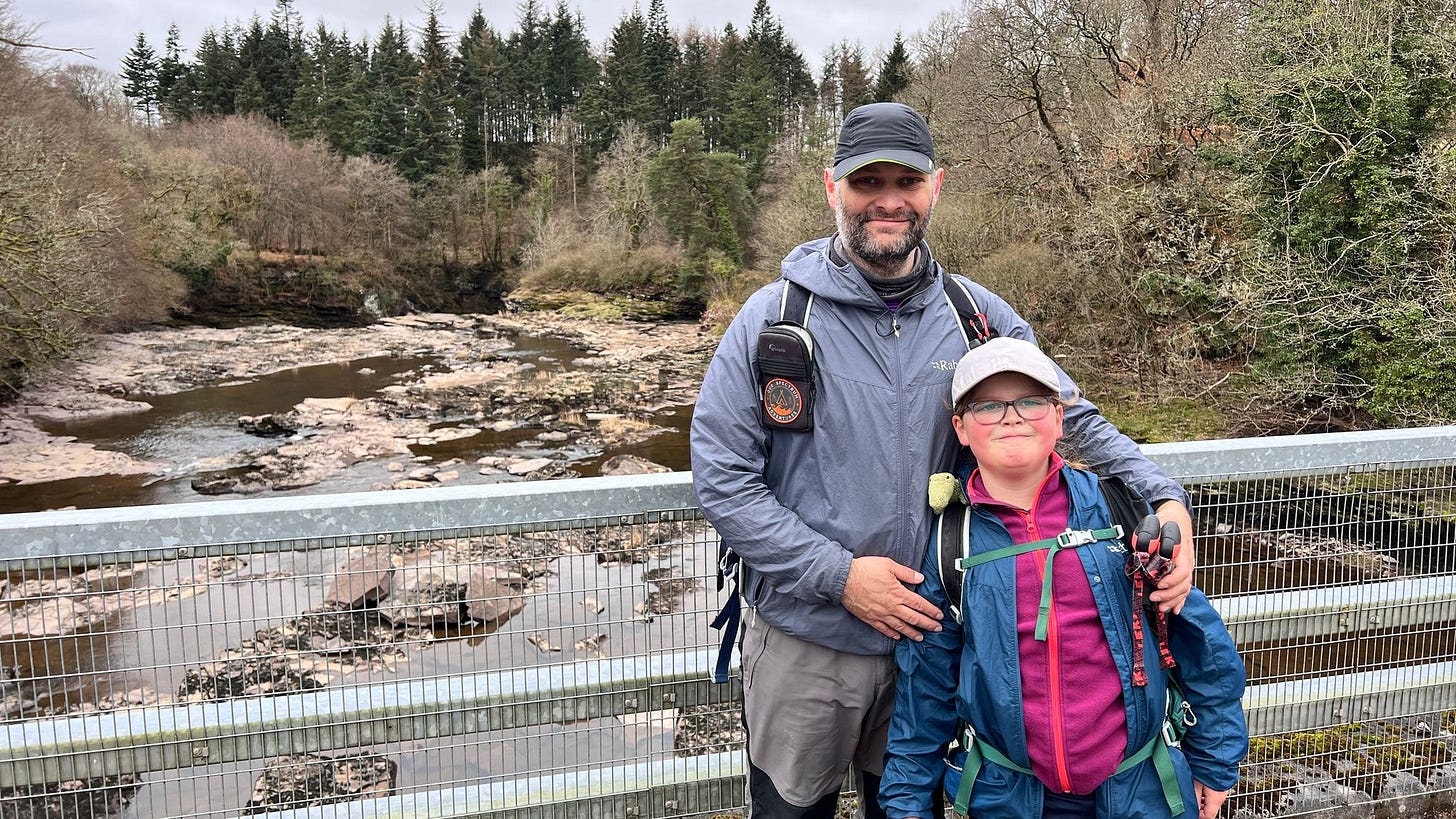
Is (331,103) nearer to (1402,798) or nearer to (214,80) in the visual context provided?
(214,80)

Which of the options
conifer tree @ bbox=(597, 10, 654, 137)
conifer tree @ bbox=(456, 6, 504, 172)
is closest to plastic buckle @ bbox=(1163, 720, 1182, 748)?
conifer tree @ bbox=(597, 10, 654, 137)

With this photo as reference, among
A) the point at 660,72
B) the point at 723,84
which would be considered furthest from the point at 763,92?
the point at 660,72

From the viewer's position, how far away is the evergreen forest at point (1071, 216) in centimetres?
1234

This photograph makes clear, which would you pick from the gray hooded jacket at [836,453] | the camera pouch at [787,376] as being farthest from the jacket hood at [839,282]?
the camera pouch at [787,376]

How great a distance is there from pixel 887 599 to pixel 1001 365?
0.57 meters

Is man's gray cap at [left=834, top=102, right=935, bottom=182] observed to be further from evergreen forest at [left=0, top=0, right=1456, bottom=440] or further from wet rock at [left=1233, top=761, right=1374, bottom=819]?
evergreen forest at [left=0, top=0, right=1456, bottom=440]

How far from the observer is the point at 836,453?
7.31 feet

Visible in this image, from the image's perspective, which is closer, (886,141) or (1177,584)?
(1177,584)

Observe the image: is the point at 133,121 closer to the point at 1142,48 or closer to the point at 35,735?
the point at 1142,48

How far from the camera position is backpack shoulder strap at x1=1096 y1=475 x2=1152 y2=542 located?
210 cm

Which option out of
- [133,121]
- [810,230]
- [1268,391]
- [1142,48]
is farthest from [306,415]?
[133,121]

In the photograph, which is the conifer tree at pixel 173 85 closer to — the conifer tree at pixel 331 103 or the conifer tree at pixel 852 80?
the conifer tree at pixel 331 103

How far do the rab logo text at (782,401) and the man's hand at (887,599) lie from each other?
36 centimetres

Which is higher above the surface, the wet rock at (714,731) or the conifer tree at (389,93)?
the conifer tree at (389,93)
